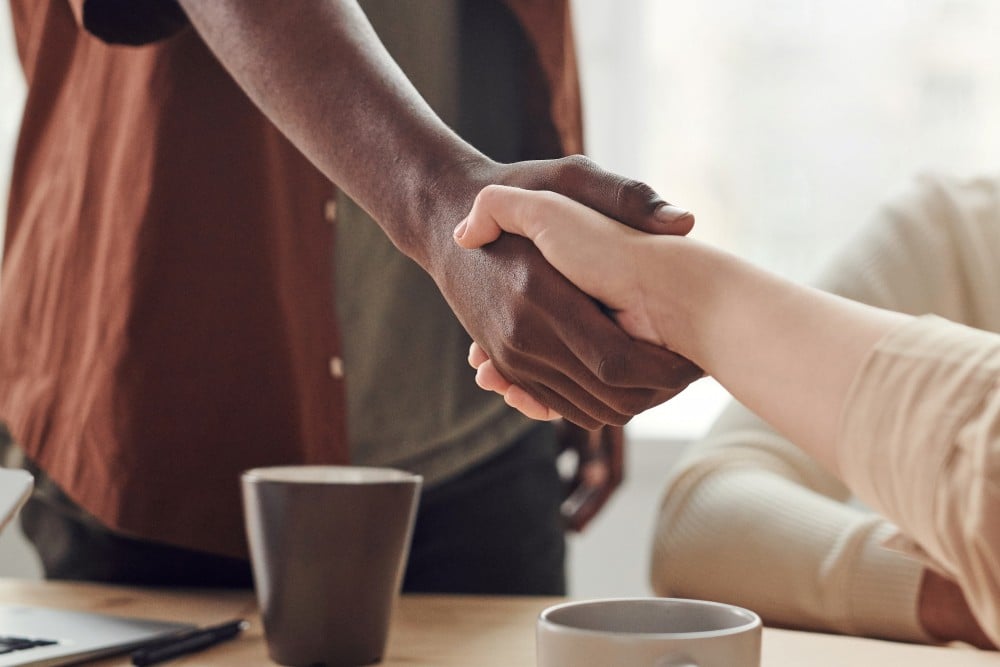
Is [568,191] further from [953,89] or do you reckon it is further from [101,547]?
[953,89]

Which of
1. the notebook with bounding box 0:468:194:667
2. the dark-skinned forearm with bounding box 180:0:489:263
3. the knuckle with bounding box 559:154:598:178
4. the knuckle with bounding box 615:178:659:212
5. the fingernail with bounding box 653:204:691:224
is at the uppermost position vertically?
the dark-skinned forearm with bounding box 180:0:489:263

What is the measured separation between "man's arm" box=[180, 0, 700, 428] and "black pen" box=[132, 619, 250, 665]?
0.23 m

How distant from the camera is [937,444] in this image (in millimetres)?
369

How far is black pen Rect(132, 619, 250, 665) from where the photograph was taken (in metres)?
0.61

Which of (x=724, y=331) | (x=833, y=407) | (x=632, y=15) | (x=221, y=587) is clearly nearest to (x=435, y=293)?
Answer: (x=221, y=587)

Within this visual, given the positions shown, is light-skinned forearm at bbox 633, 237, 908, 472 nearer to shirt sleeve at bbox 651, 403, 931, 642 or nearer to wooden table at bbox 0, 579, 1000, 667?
wooden table at bbox 0, 579, 1000, 667

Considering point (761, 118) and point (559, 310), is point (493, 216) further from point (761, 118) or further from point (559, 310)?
point (761, 118)

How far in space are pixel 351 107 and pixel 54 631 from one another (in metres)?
0.35

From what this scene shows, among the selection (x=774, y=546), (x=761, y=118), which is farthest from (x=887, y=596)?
(x=761, y=118)

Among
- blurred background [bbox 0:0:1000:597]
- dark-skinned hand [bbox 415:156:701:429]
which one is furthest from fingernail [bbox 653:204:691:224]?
blurred background [bbox 0:0:1000:597]

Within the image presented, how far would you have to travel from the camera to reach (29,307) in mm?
914

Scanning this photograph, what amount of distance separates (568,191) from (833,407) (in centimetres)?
27

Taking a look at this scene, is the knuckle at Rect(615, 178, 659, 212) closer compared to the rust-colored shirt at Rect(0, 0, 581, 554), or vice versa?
the knuckle at Rect(615, 178, 659, 212)

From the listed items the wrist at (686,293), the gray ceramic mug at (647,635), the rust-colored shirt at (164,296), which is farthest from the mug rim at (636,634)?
the rust-colored shirt at (164,296)
